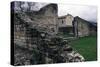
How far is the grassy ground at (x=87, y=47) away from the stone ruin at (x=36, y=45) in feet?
0.44

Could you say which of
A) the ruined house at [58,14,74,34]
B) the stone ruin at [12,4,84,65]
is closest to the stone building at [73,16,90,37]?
the ruined house at [58,14,74,34]

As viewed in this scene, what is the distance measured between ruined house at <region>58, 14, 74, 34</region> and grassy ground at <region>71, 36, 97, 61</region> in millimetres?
222

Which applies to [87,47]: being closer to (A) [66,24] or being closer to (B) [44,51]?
(A) [66,24]

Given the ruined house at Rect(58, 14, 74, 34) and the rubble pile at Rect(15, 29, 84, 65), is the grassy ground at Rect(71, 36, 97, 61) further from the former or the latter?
the ruined house at Rect(58, 14, 74, 34)

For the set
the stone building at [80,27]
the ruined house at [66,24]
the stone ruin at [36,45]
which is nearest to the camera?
the stone ruin at [36,45]

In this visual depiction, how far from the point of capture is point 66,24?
349 centimetres

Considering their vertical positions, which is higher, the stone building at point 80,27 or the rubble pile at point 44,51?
the stone building at point 80,27

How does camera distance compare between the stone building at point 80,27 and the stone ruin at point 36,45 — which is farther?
the stone building at point 80,27

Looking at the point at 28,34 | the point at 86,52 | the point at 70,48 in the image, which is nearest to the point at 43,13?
the point at 28,34

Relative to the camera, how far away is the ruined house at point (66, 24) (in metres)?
3.44

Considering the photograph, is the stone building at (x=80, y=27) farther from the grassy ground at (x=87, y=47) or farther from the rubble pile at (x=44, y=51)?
the rubble pile at (x=44, y=51)

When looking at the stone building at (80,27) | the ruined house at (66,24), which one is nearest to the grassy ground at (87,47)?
the stone building at (80,27)
